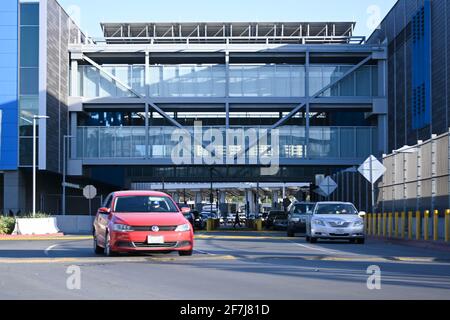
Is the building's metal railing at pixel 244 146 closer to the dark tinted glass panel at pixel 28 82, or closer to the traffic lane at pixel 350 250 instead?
the dark tinted glass panel at pixel 28 82

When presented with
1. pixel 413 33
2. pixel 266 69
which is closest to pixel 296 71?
pixel 266 69

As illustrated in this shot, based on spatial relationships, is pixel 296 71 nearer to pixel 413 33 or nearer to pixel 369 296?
pixel 413 33

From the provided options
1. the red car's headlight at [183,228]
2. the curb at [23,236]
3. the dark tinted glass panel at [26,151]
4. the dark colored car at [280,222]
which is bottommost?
the dark colored car at [280,222]

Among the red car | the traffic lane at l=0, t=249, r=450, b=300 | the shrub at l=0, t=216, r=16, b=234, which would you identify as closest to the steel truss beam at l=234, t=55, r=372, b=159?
the shrub at l=0, t=216, r=16, b=234

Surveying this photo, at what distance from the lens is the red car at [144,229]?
17125 millimetres

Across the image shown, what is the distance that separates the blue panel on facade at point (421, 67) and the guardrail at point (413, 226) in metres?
8.79

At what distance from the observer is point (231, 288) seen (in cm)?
1173

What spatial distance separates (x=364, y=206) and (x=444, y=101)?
9.84 m

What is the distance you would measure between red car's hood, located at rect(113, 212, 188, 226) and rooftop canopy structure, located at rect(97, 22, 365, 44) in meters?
39.7

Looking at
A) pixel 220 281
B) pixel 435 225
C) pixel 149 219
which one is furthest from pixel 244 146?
pixel 220 281

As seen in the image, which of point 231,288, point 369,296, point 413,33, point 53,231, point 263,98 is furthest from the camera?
point 263,98

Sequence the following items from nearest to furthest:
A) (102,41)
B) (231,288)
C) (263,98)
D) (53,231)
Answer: (231,288) < (53,231) < (263,98) < (102,41)

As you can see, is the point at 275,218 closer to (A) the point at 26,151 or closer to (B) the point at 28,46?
(A) the point at 26,151

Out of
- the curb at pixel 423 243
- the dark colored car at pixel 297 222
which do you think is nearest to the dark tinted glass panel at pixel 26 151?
the dark colored car at pixel 297 222
